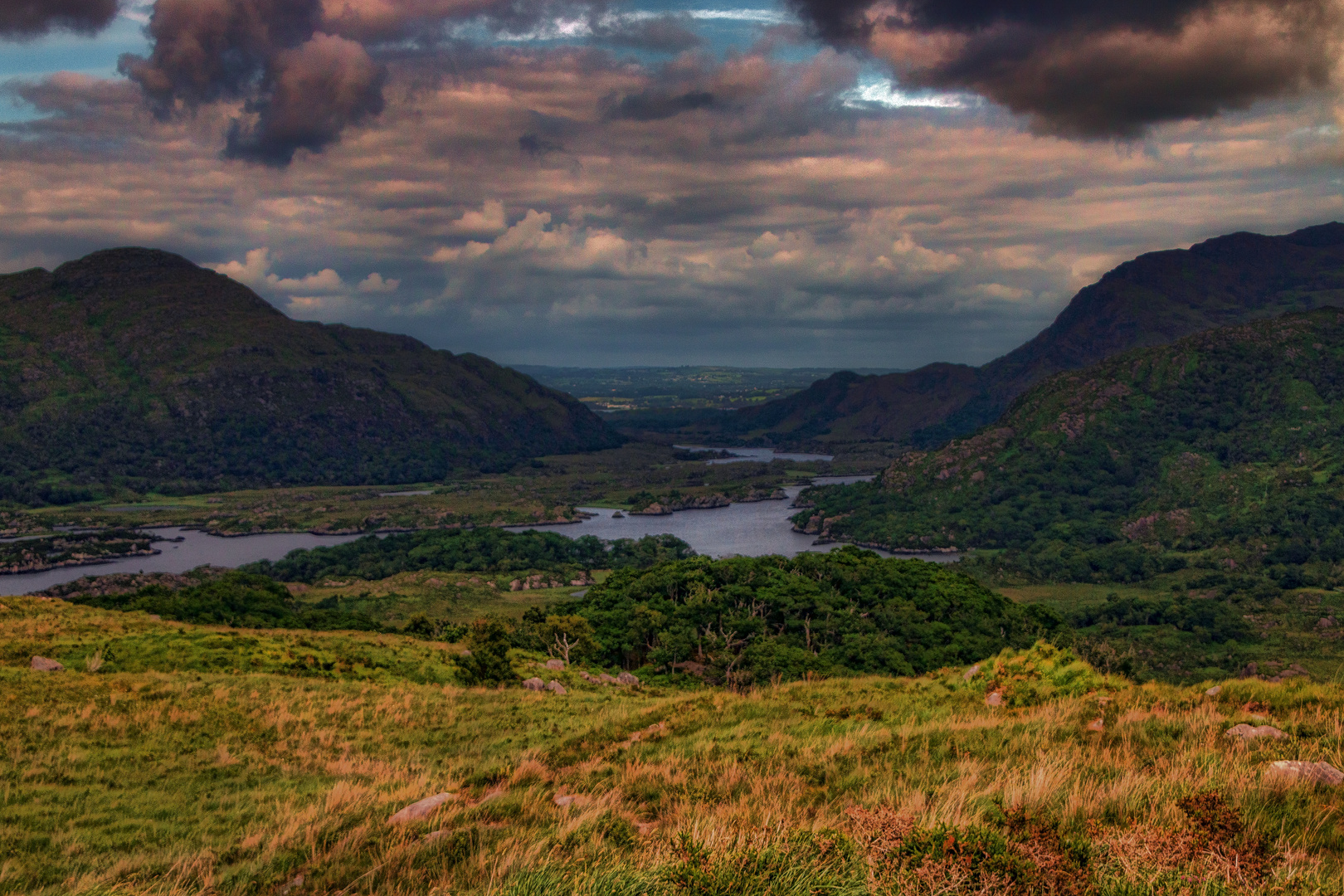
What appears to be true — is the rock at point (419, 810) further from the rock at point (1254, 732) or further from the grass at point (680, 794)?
the rock at point (1254, 732)

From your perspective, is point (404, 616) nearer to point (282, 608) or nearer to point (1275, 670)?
point (282, 608)

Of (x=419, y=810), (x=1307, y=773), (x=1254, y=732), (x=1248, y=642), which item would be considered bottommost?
(x=1248, y=642)

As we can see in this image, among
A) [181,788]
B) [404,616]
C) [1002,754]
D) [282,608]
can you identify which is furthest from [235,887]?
[404,616]

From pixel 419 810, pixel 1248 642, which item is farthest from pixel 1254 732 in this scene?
pixel 1248 642

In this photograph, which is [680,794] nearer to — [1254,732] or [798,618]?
[1254,732]

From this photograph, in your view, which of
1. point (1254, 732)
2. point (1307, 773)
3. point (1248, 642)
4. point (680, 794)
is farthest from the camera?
point (1248, 642)

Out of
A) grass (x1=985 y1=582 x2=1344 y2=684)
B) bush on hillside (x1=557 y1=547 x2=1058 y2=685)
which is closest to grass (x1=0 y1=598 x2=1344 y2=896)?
bush on hillside (x1=557 y1=547 x2=1058 y2=685)
